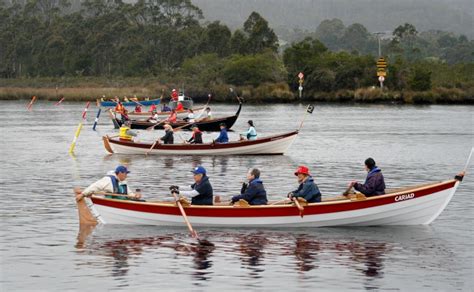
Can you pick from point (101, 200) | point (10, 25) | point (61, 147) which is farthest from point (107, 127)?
point (10, 25)

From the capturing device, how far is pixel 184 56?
563 ft

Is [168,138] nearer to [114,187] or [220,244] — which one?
[114,187]

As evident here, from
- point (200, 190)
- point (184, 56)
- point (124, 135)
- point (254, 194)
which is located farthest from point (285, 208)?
point (184, 56)

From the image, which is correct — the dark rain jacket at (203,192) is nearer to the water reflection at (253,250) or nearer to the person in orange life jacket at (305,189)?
the water reflection at (253,250)

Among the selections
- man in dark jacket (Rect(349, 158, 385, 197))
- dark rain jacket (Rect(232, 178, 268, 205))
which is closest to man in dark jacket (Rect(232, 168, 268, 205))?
dark rain jacket (Rect(232, 178, 268, 205))

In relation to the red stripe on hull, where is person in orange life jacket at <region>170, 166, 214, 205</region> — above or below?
above

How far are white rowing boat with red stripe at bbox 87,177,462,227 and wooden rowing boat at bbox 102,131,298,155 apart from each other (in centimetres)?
2057

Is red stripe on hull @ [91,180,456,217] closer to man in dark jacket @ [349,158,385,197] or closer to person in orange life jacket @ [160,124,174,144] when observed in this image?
man in dark jacket @ [349,158,385,197]

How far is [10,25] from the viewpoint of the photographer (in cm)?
18525

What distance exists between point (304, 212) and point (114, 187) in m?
5.38

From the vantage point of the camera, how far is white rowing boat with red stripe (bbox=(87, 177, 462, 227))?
82.4 ft

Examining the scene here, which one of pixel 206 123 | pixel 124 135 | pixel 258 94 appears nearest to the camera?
pixel 124 135

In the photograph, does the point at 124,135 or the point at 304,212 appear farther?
the point at 124,135

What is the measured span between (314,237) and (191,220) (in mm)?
3448
